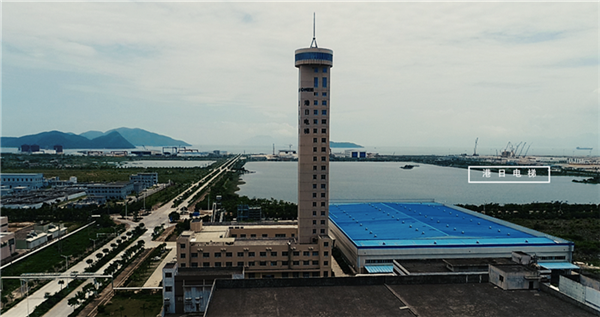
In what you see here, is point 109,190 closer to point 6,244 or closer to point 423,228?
point 6,244

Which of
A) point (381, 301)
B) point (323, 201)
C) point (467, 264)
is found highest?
point (323, 201)

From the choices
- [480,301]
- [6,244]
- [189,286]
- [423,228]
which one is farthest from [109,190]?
[480,301]

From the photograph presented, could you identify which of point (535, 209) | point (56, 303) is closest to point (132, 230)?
point (56, 303)

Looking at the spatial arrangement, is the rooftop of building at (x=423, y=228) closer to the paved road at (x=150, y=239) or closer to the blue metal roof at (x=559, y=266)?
the blue metal roof at (x=559, y=266)

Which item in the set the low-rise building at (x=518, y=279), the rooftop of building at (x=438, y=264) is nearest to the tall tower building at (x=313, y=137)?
the rooftop of building at (x=438, y=264)

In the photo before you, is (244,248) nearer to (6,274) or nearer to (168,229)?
(6,274)

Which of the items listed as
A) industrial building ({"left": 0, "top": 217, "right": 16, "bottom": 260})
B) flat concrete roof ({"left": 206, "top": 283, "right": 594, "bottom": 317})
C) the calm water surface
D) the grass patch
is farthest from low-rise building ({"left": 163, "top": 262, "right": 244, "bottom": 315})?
the calm water surface

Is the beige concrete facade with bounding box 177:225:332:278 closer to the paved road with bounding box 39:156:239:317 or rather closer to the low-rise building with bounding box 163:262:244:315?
the low-rise building with bounding box 163:262:244:315
